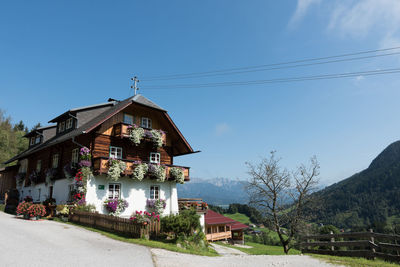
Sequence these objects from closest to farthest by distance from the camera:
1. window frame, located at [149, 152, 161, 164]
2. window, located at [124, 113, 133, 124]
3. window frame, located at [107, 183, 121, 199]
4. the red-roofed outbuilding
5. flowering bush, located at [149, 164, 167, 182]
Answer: window frame, located at [107, 183, 121, 199] → flowering bush, located at [149, 164, 167, 182] → window, located at [124, 113, 133, 124] → window frame, located at [149, 152, 161, 164] → the red-roofed outbuilding

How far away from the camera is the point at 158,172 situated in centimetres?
2234

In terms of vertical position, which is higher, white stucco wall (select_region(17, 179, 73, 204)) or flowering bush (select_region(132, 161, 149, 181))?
flowering bush (select_region(132, 161, 149, 181))

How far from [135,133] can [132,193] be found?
5.01 meters

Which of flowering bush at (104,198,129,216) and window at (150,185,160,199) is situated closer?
flowering bush at (104,198,129,216)

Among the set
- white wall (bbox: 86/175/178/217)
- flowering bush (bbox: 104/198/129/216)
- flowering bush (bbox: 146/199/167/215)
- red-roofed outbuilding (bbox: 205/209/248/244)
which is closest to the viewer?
white wall (bbox: 86/175/178/217)

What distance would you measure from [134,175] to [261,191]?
10702mm

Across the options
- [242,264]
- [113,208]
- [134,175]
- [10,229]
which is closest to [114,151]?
[134,175]

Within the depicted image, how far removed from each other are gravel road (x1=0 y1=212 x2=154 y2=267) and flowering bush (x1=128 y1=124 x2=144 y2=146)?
9.00m

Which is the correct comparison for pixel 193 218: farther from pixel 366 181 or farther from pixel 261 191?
pixel 366 181

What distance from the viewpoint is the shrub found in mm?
14148

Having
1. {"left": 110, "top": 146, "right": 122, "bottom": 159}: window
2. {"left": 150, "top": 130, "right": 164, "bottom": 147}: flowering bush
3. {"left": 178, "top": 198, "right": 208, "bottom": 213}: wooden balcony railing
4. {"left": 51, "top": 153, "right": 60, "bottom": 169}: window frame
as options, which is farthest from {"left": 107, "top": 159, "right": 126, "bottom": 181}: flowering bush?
{"left": 178, "top": 198, "right": 208, "bottom": 213}: wooden balcony railing

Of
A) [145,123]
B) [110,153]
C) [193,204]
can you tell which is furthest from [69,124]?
[193,204]

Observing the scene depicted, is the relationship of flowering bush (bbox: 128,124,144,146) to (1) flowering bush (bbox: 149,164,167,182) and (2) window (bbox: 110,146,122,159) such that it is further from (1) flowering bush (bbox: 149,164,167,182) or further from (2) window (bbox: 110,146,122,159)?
(1) flowering bush (bbox: 149,164,167,182)

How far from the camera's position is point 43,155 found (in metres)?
27.1
